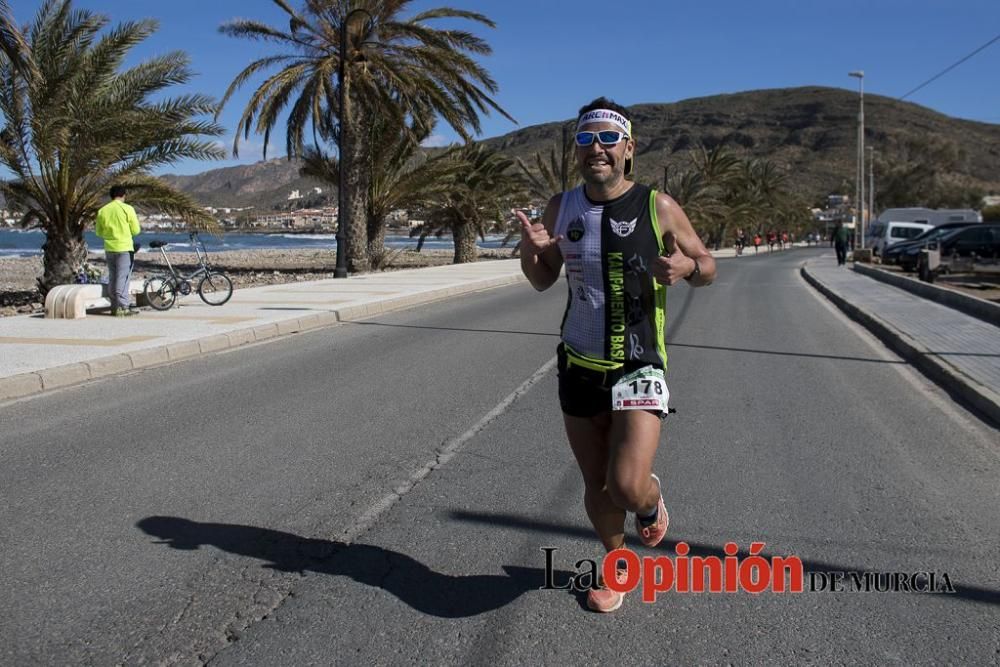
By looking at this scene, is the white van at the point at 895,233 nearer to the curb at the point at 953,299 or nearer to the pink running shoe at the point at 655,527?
the curb at the point at 953,299

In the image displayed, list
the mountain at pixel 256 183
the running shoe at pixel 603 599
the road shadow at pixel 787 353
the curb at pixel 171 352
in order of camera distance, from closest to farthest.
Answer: the running shoe at pixel 603 599 < the curb at pixel 171 352 < the road shadow at pixel 787 353 < the mountain at pixel 256 183

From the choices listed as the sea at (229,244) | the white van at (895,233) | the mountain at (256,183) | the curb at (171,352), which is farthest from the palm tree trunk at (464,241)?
the mountain at (256,183)

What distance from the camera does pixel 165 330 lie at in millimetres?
11609

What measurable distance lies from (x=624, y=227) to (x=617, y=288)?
214 mm

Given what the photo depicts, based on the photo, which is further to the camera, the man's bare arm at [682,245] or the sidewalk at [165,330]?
the sidewalk at [165,330]

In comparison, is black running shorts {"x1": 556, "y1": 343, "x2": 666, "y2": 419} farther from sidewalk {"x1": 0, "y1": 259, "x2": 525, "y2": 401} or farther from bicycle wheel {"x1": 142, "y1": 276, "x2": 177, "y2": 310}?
bicycle wheel {"x1": 142, "y1": 276, "x2": 177, "y2": 310}

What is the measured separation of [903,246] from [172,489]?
30095mm

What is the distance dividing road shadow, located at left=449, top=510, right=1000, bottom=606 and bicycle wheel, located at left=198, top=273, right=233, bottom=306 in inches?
466

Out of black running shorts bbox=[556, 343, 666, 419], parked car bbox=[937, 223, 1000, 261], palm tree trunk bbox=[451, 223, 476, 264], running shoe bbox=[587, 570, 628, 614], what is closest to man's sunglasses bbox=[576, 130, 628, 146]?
black running shorts bbox=[556, 343, 666, 419]

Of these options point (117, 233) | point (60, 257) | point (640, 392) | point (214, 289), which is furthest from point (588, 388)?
point (60, 257)

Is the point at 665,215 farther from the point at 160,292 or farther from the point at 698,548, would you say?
the point at 160,292

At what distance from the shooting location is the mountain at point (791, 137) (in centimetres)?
12781

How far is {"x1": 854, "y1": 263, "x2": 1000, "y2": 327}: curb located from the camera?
13433 millimetres

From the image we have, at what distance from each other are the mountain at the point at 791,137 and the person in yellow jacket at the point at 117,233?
333 feet
